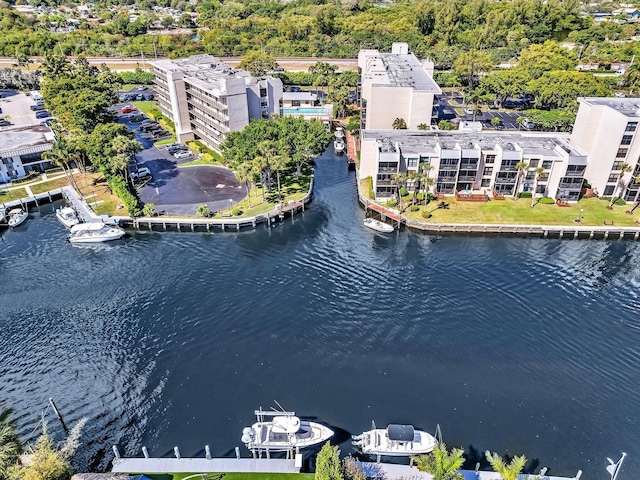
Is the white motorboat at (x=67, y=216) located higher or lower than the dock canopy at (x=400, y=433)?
higher

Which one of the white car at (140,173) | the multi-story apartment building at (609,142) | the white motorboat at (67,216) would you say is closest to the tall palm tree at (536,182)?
the multi-story apartment building at (609,142)

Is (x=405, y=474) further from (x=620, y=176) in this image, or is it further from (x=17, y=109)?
(x=17, y=109)

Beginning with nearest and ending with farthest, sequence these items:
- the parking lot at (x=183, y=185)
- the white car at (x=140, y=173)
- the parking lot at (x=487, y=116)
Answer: the parking lot at (x=183, y=185)
the white car at (x=140, y=173)
the parking lot at (x=487, y=116)

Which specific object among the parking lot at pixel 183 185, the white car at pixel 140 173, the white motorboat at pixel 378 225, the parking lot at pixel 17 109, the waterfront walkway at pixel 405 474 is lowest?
the waterfront walkway at pixel 405 474

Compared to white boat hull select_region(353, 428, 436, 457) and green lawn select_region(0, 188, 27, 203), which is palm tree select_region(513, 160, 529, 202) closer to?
white boat hull select_region(353, 428, 436, 457)

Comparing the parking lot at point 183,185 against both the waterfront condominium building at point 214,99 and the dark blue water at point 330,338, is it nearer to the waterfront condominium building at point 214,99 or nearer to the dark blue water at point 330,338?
the dark blue water at point 330,338

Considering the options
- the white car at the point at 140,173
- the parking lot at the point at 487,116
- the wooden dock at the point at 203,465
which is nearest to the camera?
the wooden dock at the point at 203,465

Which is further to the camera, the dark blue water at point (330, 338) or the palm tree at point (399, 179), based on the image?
the palm tree at point (399, 179)
